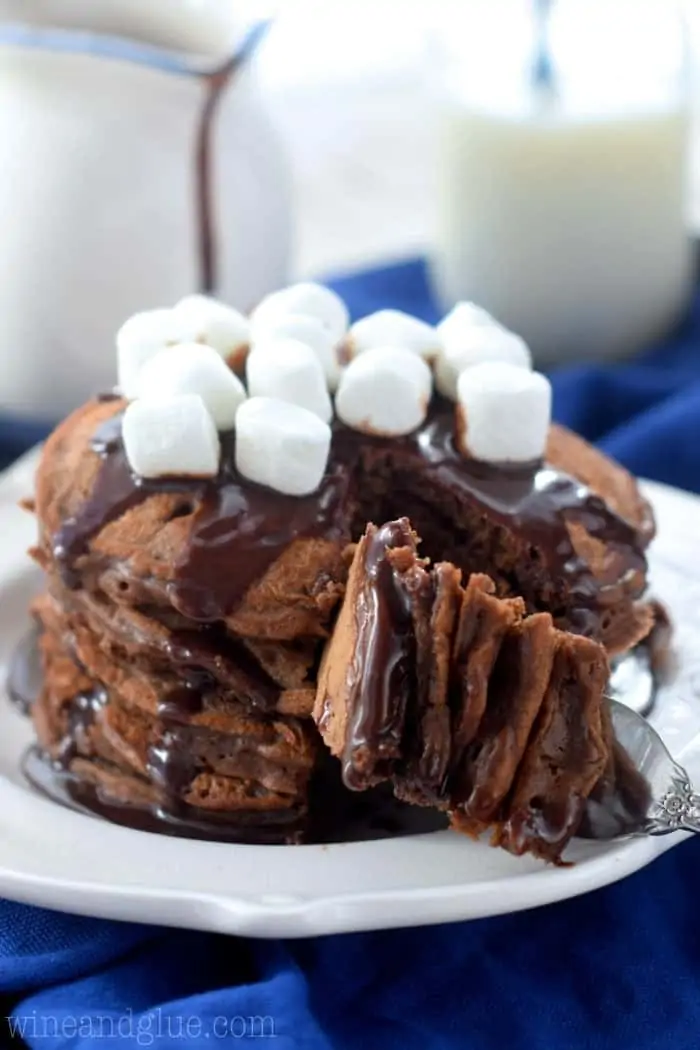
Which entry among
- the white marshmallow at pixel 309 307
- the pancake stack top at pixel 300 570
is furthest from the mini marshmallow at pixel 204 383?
the white marshmallow at pixel 309 307

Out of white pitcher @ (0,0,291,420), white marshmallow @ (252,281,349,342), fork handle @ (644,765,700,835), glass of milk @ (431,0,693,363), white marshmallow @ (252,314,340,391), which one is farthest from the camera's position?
glass of milk @ (431,0,693,363)

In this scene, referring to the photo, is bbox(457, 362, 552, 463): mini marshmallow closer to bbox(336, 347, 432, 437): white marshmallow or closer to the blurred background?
bbox(336, 347, 432, 437): white marshmallow

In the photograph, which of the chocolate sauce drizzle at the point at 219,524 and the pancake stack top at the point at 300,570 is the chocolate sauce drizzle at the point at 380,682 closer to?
the pancake stack top at the point at 300,570

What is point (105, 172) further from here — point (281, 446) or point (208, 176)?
point (281, 446)

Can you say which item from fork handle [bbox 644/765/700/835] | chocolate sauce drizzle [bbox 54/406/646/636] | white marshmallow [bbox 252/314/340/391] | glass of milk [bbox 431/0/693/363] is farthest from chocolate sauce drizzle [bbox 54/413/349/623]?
glass of milk [bbox 431/0/693/363]

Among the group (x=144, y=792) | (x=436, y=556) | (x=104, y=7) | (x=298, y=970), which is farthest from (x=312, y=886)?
(x=104, y=7)

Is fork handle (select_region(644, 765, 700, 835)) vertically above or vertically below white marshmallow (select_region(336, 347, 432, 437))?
below

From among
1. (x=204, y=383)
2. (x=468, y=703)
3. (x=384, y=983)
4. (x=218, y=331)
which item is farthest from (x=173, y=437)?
(x=384, y=983)

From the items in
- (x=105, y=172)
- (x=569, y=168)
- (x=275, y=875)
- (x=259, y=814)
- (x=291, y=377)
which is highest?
(x=291, y=377)
